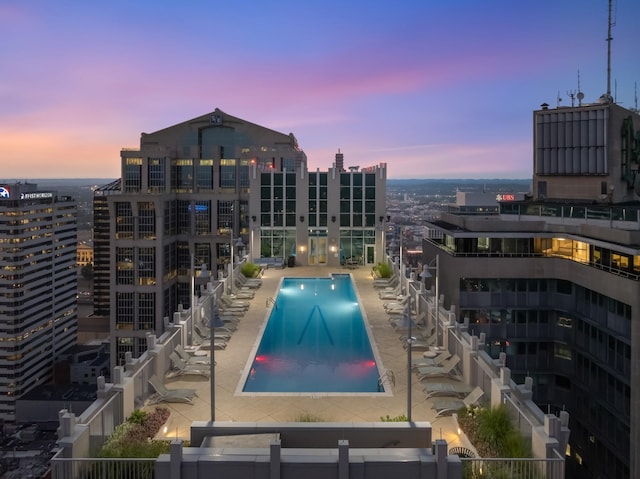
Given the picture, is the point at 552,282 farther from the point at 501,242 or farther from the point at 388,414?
the point at 388,414

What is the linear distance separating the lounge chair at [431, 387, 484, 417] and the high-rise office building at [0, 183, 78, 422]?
124 metres

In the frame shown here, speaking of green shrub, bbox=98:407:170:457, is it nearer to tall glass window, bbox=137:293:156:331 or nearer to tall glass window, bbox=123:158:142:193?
tall glass window, bbox=137:293:156:331

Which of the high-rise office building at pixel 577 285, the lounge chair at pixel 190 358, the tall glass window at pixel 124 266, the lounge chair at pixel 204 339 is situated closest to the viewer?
the lounge chair at pixel 190 358

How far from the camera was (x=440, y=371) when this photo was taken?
Result: 1770cm

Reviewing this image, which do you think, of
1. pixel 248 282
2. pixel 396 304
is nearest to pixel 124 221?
pixel 248 282

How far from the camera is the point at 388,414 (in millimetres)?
14812

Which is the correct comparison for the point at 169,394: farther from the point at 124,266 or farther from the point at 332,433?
the point at 124,266

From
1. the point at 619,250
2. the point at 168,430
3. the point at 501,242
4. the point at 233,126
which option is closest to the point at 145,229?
the point at 233,126

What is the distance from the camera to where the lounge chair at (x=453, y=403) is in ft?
48.5

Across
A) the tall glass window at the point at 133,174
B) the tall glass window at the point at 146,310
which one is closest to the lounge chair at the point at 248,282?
the tall glass window at the point at 146,310

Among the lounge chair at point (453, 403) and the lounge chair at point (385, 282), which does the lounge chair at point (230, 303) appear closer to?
the lounge chair at point (385, 282)

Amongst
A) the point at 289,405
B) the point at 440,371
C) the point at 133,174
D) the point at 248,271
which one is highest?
the point at 133,174

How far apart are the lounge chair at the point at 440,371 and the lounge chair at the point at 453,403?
2.12m

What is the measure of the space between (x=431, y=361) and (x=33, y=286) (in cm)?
12915
